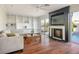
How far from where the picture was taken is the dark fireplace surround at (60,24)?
14.9ft

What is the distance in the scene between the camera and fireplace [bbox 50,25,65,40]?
4.79m

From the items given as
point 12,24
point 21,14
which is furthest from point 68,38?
point 12,24

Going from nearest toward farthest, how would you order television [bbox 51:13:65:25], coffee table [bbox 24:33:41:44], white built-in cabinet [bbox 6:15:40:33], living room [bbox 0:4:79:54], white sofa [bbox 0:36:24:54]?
1. white sofa [bbox 0:36:24:54]
2. living room [bbox 0:4:79:54]
3. white built-in cabinet [bbox 6:15:40:33]
4. coffee table [bbox 24:33:41:44]
5. television [bbox 51:13:65:25]

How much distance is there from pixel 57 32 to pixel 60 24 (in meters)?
0.54

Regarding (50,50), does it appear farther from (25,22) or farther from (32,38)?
(25,22)

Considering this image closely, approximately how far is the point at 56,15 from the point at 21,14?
1.79 metres

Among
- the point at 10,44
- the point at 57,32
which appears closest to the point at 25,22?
the point at 10,44

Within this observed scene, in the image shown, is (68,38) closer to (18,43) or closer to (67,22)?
(67,22)

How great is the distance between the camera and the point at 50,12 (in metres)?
4.63

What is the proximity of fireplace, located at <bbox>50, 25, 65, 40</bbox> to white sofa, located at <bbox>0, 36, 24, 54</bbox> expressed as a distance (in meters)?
2.36

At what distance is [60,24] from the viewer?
486cm

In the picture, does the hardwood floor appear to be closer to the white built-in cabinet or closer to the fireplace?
the white built-in cabinet

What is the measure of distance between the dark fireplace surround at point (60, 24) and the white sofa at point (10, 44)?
210 cm

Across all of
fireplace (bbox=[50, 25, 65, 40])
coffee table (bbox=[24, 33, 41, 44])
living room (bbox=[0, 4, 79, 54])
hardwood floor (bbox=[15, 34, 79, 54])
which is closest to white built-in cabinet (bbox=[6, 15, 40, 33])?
living room (bbox=[0, 4, 79, 54])
